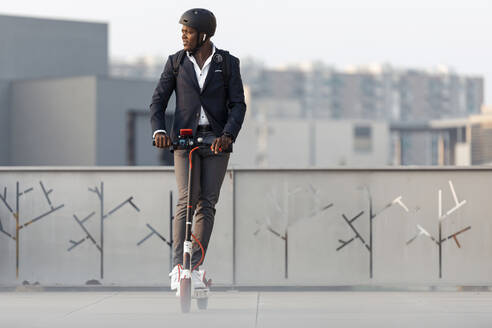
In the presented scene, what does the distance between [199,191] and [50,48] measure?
40.6 m

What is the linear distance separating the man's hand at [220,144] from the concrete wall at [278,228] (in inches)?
68.0

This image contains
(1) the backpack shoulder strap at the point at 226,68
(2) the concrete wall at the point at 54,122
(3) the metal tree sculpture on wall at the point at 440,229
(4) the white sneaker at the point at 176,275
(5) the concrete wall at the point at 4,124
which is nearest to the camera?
(4) the white sneaker at the point at 176,275

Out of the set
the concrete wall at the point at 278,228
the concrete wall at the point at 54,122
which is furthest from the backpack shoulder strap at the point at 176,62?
the concrete wall at the point at 54,122

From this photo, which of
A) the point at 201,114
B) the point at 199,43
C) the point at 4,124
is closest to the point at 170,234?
the point at 201,114

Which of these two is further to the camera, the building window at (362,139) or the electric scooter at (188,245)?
the building window at (362,139)

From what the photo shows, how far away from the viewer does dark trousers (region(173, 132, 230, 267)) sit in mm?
5633

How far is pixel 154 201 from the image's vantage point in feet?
23.5

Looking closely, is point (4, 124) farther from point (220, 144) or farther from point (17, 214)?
point (220, 144)

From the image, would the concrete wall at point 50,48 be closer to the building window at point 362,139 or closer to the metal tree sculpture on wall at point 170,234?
the metal tree sculpture on wall at point 170,234

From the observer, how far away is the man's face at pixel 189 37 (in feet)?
18.1
